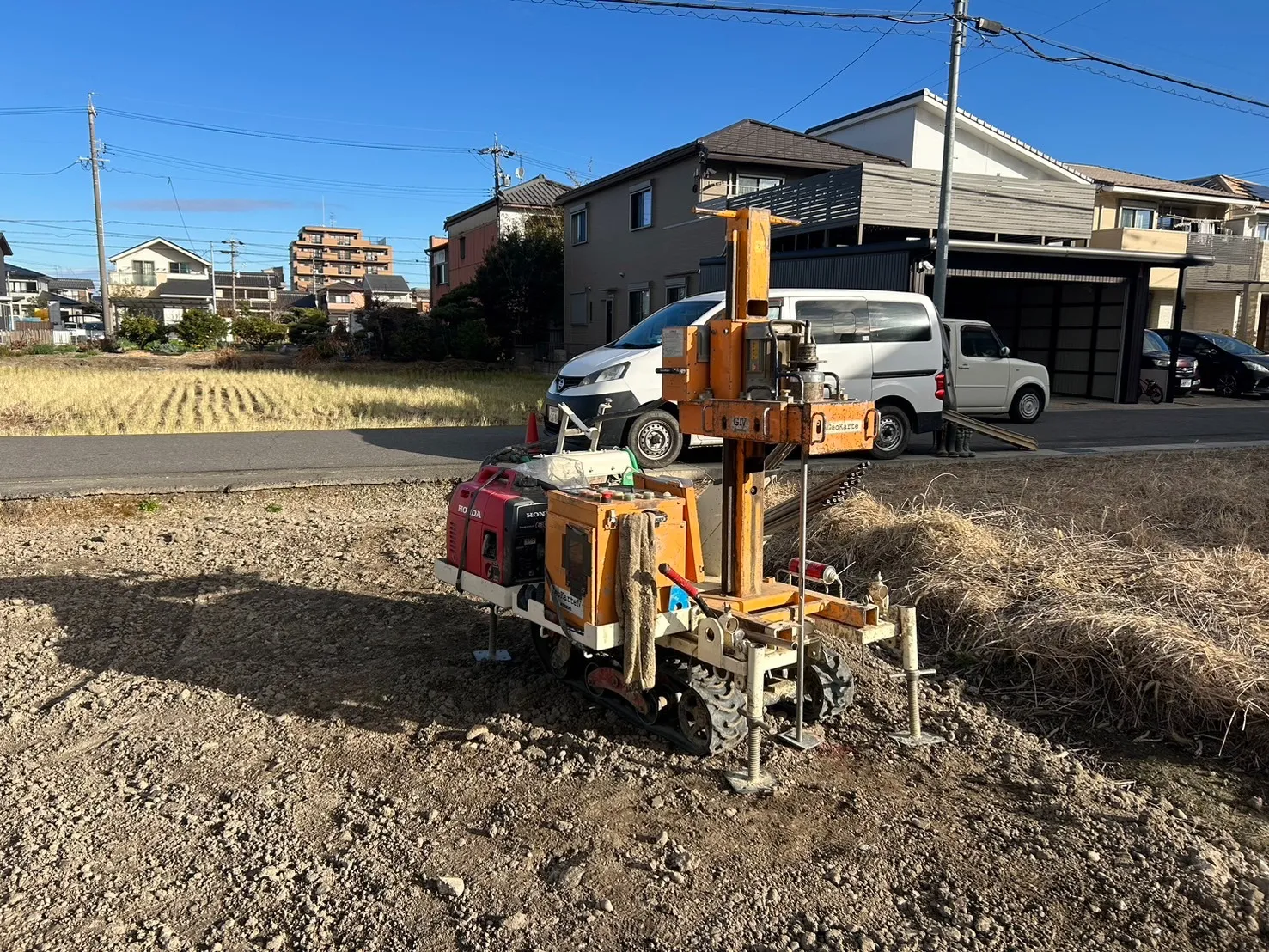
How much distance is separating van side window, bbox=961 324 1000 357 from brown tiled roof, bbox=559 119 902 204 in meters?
8.83

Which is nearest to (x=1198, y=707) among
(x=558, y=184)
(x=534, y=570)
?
(x=534, y=570)

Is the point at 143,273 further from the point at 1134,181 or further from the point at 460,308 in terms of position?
the point at 1134,181

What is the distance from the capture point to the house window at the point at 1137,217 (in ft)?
104

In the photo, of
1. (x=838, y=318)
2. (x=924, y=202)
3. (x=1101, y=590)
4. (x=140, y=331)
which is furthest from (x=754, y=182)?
(x=140, y=331)

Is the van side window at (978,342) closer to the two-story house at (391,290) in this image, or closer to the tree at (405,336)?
the tree at (405,336)

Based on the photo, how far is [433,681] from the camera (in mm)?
4457

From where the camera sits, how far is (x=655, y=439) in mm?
10047

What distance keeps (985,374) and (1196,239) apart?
844 inches

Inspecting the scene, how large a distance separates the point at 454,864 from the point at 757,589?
5.42 feet

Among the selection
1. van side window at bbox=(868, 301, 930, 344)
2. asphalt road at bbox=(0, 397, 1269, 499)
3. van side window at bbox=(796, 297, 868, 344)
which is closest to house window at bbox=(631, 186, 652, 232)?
asphalt road at bbox=(0, 397, 1269, 499)

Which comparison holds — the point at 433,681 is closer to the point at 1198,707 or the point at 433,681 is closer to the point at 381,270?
the point at 1198,707

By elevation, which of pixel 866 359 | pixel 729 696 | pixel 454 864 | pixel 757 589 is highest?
pixel 866 359

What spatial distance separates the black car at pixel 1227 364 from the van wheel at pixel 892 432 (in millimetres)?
15246

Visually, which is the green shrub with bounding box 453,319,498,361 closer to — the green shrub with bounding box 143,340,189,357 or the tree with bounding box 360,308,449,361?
the tree with bounding box 360,308,449,361
